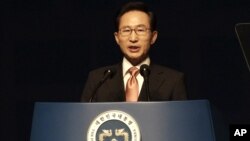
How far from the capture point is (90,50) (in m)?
3.46

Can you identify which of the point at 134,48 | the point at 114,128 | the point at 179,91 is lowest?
the point at 114,128

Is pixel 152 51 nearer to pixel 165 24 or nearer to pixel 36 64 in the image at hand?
pixel 165 24

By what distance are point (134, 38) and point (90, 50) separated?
1.40 meters

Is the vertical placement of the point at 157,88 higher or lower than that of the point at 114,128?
higher

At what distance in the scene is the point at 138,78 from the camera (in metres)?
2.07

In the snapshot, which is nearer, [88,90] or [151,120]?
[151,120]

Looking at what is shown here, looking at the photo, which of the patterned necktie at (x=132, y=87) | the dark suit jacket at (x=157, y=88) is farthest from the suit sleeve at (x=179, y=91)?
the patterned necktie at (x=132, y=87)

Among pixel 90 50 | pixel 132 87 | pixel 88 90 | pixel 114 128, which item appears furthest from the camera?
pixel 90 50

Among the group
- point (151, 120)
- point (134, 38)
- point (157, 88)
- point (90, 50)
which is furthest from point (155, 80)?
point (90, 50)

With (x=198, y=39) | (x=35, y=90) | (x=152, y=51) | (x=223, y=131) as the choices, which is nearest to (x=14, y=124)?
(x=35, y=90)

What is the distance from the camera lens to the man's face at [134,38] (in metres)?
2.09

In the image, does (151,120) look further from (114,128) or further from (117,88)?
(117,88)

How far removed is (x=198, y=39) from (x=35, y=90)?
0.99 metres

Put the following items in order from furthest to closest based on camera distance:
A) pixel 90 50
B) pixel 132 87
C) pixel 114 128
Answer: pixel 90 50
pixel 132 87
pixel 114 128
